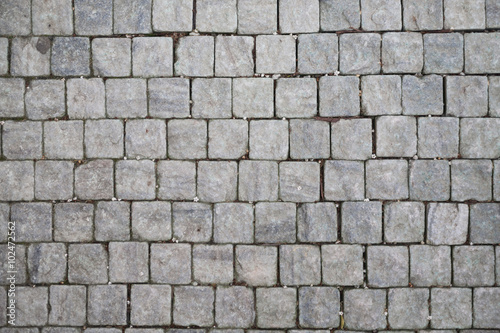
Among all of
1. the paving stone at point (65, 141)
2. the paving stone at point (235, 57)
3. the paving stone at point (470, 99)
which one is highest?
the paving stone at point (235, 57)

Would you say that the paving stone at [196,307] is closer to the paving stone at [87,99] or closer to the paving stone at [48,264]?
the paving stone at [48,264]

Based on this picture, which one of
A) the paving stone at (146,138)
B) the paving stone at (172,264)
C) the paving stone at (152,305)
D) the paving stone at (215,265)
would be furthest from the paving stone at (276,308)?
the paving stone at (146,138)

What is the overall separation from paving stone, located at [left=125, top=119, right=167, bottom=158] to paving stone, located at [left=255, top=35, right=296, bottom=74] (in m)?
1.09

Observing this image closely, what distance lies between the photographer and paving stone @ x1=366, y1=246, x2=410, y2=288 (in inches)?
142

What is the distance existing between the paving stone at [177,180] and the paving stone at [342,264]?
4.39ft

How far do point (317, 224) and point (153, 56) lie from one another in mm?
2161

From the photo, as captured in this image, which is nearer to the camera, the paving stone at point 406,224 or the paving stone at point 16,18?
the paving stone at point 406,224

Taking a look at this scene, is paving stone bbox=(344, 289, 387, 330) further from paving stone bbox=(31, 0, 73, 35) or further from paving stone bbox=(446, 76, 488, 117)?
paving stone bbox=(31, 0, 73, 35)

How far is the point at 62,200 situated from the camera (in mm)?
3695

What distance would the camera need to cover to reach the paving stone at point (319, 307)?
11.8 ft

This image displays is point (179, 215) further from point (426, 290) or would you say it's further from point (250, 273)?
point (426, 290)

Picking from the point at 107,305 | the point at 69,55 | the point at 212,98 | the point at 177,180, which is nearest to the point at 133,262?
the point at 107,305

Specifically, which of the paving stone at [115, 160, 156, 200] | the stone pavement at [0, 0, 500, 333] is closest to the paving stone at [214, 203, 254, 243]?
the stone pavement at [0, 0, 500, 333]

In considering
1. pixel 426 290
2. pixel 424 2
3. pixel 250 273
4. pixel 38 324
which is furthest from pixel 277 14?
pixel 38 324
